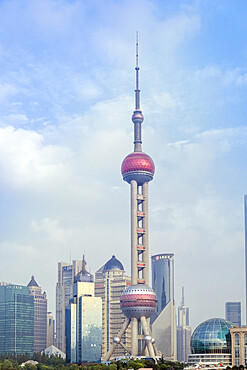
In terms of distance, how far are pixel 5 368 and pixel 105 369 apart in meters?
28.8

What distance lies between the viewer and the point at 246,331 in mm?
199500

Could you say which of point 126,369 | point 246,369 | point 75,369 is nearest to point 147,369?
point 126,369

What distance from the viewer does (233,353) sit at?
19988 centimetres

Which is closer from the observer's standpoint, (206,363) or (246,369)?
(246,369)

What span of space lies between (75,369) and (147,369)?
809 inches

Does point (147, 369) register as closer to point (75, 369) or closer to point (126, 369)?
point (126, 369)

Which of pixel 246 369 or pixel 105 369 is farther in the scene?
pixel 105 369

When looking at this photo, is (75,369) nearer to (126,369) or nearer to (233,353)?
(126,369)

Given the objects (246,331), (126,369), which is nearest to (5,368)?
(126,369)

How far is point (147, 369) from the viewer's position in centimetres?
19750

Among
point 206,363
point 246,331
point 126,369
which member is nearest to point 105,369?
point 126,369

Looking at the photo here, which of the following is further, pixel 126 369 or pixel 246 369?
pixel 126 369

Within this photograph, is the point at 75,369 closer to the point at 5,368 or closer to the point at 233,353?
the point at 5,368

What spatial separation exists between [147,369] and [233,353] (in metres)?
25.2
